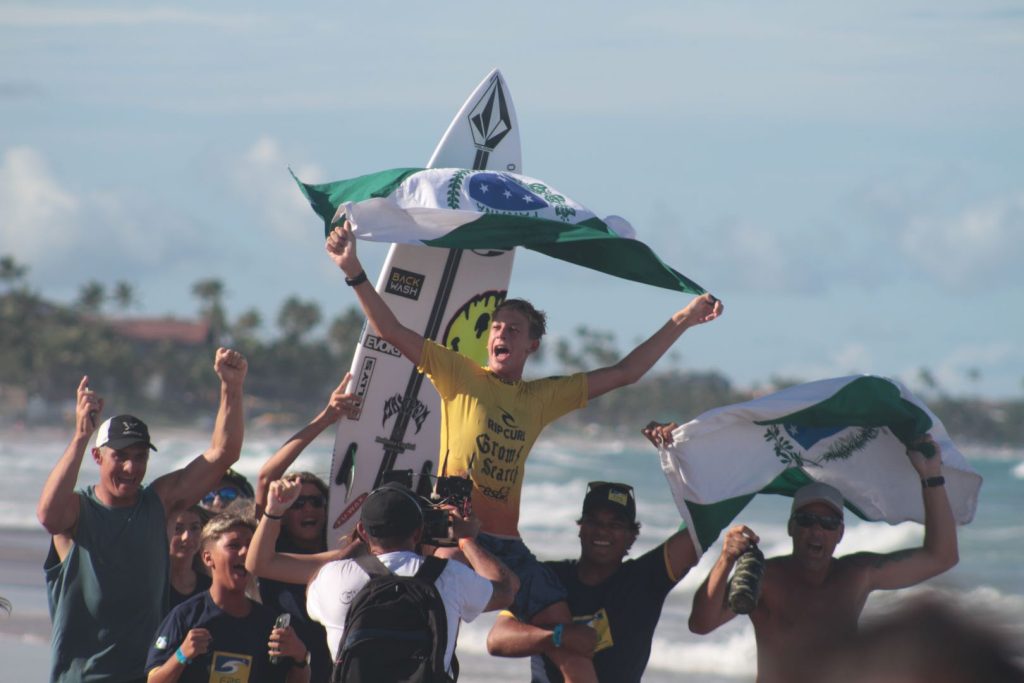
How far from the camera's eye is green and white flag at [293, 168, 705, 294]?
5.82 metres

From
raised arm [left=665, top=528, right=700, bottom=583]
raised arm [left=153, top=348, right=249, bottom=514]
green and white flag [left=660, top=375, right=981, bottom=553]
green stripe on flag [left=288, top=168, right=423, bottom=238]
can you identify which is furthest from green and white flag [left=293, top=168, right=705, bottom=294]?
raised arm [left=665, top=528, right=700, bottom=583]

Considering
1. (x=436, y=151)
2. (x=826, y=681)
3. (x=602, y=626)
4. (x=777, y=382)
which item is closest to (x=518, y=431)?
(x=602, y=626)

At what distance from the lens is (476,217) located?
588cm

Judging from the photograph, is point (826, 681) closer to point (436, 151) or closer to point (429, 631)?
point (429, 631)

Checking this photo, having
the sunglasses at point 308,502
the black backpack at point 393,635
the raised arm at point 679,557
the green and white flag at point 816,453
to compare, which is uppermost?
the green and white flag at point 816,453

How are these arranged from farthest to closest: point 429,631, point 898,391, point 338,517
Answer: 1. point 338,517
2. point 898,391
3. point 429,631

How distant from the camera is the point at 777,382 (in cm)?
9412

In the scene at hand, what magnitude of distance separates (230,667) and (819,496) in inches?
85.1

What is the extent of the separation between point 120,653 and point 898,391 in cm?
301

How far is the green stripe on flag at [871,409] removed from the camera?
17.1 ft

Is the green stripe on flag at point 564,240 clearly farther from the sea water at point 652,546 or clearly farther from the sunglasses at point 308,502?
the sea water at point 652,546

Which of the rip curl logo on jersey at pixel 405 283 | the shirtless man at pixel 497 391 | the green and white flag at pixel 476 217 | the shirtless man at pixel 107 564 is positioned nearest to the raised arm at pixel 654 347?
the shirtless man at pixel 497 391

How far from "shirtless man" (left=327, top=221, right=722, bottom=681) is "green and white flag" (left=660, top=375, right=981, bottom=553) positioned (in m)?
0.41

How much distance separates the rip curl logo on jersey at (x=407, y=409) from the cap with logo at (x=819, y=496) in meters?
2.26
